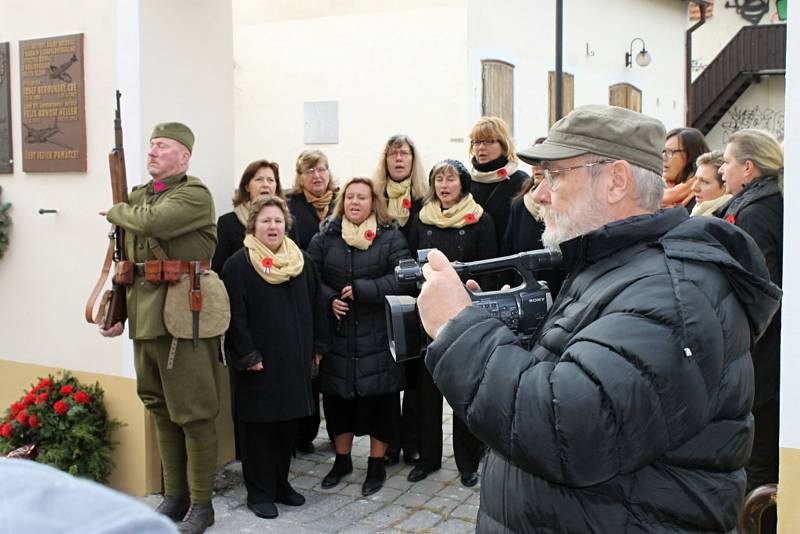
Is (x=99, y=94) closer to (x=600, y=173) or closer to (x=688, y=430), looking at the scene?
(x=600, y=173)

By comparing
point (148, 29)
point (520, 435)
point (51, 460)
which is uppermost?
point (148, 29)

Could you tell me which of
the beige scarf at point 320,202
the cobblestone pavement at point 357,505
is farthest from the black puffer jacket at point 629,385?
the beige scarf at point 320,202

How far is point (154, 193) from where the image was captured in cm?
482

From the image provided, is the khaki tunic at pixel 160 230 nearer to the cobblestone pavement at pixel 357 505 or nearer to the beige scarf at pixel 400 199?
the cobblestone pavement at pixel 357 505

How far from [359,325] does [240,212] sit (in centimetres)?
107

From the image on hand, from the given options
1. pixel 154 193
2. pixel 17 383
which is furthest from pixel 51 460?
pixel 154 193

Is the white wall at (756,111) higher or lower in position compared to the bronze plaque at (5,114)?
higher

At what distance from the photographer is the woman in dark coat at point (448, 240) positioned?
18.2ft

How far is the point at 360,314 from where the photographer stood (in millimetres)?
5465

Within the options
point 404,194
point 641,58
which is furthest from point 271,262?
point 641,58

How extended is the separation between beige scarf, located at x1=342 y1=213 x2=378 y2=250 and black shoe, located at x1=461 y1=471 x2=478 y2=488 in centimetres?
153

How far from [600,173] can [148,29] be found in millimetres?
3852

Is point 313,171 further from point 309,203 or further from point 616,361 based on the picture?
point 616,361

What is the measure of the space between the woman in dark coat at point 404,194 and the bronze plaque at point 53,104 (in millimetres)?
1933
